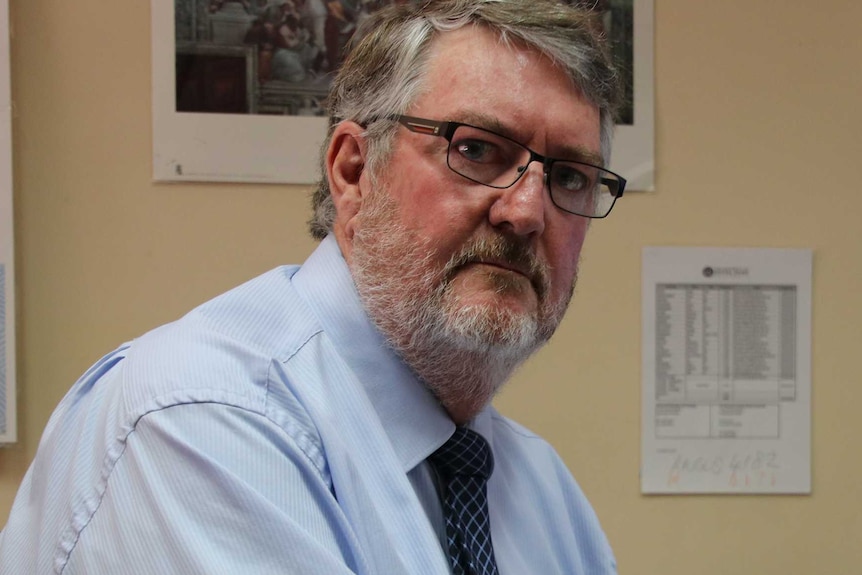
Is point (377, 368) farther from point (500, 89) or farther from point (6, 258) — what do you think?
point (6, 258)

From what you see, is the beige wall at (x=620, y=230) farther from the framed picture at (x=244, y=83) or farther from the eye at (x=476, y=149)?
the eye at (x=476, y=149)

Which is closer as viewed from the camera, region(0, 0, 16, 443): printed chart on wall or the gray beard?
the gray beard

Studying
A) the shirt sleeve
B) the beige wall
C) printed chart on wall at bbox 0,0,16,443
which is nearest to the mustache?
the shirt sleeve

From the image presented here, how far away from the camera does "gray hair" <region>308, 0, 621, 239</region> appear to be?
0.74 meters

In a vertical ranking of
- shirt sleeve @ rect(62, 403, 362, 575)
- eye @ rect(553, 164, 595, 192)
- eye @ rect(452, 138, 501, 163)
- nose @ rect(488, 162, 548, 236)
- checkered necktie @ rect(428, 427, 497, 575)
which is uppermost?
eye @ rect(452, 138, 501, 163)

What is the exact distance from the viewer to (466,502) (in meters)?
0.71

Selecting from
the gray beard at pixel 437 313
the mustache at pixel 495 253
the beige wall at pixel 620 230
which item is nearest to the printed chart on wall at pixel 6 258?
the beige wall at pixel 620 230

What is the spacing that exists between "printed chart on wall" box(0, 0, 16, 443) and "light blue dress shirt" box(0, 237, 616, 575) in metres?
0.49

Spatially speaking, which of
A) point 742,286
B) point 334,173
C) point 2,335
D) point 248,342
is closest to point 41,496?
point 248,342

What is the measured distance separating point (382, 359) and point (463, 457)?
12 centimetres

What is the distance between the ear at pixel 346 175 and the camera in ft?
2.54

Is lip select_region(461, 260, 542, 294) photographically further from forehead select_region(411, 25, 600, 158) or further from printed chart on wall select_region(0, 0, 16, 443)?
printed chart on wall select_region(0, 0, 16, 443)

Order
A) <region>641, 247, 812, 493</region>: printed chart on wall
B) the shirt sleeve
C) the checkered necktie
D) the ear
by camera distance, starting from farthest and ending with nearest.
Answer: <region>641, 247, 812, 493</region>: printed chart on wall < the ear < the checkered necktie < the shirt sleeve

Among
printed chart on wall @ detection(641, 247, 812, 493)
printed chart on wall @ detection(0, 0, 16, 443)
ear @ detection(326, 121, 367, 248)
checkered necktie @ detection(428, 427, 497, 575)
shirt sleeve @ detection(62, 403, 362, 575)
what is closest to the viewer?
shirt sleeve @ detection(62, 403, 362, 575)
